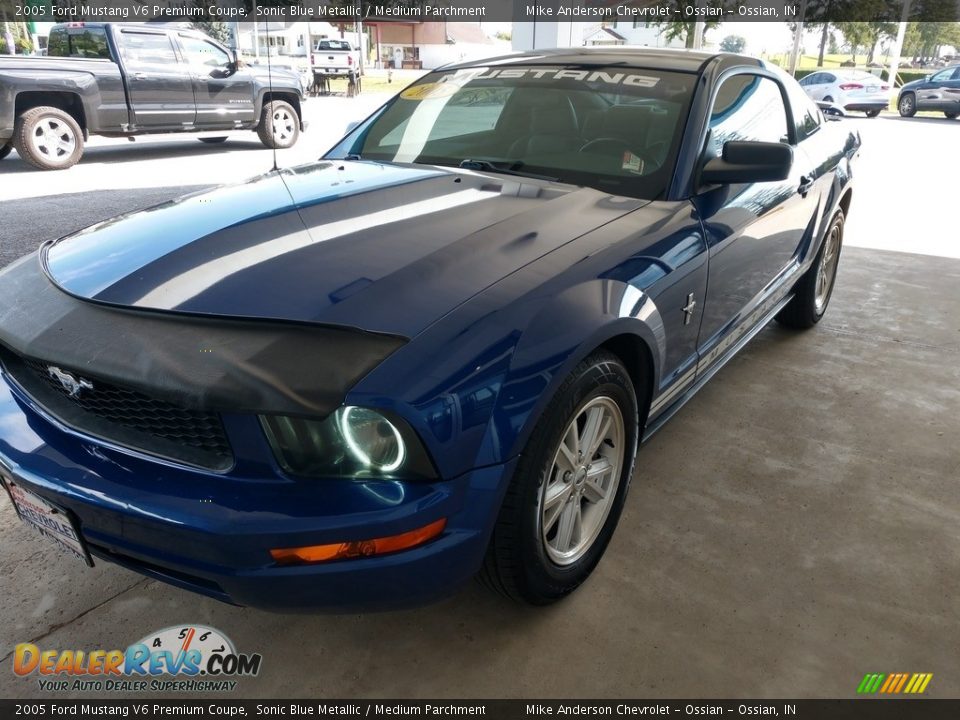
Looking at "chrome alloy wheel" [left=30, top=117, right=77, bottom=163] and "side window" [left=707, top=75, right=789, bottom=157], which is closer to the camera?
"side window" [left=707, top=75, right=789, bottom=157]

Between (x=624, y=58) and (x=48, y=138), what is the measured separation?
25.6 feet

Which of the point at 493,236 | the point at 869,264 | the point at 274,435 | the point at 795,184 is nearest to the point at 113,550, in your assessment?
the point at 274,435

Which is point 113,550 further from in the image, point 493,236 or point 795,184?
point 795,184

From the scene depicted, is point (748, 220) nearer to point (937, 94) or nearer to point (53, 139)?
point (53, 139)

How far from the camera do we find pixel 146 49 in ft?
29.9

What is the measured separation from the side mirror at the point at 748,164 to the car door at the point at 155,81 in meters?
8.59

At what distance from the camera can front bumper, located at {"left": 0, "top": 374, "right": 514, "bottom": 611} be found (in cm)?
141

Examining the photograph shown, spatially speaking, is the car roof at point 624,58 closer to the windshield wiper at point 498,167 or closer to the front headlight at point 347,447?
the windshield wiper at point 498,167

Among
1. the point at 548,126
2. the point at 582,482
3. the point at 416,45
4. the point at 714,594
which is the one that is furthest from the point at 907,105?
the point at 416,45

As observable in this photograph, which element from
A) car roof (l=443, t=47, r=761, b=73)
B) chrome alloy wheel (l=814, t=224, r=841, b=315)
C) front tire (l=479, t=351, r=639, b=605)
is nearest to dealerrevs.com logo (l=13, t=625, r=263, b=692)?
front tire (l=479, t=351, r=639, b=605)

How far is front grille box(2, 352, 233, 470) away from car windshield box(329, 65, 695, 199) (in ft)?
4.91

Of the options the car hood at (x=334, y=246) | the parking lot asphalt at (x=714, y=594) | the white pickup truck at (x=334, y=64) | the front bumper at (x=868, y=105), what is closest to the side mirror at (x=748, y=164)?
the car hood at (x=334, y=246)

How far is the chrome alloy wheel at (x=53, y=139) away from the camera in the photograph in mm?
8211

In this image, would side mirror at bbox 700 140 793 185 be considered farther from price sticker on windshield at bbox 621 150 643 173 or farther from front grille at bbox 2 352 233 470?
front grille at bbox 2 352 233 470
